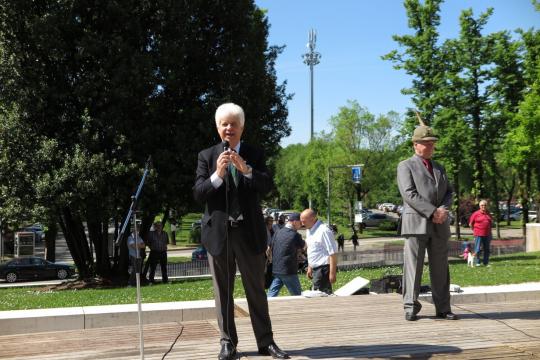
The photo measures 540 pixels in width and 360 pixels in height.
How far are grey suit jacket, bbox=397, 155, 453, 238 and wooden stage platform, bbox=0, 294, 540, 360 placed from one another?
1000 mm

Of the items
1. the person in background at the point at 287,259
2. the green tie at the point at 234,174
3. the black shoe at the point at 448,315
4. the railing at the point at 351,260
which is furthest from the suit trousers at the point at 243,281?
the railing at the point at 351,260

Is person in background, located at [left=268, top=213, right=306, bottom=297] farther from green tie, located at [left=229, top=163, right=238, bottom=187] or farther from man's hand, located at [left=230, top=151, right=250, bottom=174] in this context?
man's hand, located at [left=230, top=151, right=250, bottom=174]

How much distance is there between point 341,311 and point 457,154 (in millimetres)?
27788

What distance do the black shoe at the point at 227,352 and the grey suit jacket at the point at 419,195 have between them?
2.62m

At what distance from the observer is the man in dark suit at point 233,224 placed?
15.7 ft

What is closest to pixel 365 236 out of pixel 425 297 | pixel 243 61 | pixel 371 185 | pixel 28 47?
pixel 371 185

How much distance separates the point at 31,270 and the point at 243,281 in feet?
105

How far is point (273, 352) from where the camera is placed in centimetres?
494

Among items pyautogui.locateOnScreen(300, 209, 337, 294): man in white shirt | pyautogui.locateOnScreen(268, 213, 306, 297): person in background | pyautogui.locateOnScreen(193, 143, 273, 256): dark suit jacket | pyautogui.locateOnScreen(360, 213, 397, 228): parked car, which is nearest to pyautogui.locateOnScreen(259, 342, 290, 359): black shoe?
pyautogui.locateOnScreen(193, 143, 273, 256): dark suit jacket

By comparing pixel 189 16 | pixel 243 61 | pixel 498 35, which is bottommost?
pixel 243 61

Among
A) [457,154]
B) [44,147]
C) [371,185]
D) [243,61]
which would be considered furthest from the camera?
[371,185]

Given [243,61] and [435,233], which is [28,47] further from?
[435,233]

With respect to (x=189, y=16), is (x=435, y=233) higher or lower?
lower

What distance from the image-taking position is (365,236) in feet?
201
